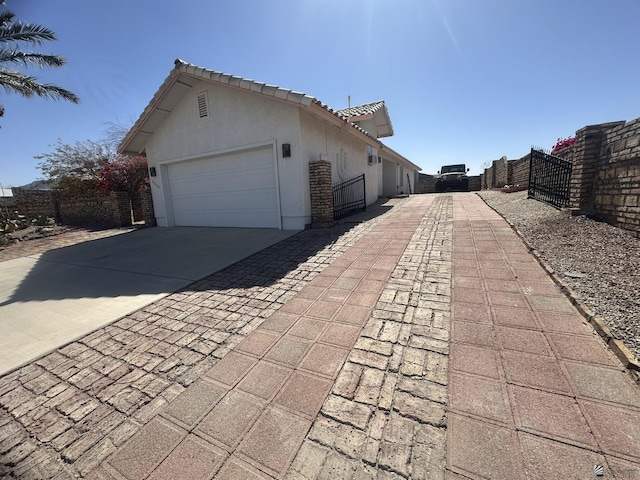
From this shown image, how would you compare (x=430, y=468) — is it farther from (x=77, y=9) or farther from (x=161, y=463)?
(x=77, y=9)

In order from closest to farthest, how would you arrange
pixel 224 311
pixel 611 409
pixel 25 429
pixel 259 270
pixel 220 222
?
pixel 611 409
pixel 25 429
pixel 224 311
pixel 259 270
pixel 220 222

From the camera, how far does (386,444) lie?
57.1 inches

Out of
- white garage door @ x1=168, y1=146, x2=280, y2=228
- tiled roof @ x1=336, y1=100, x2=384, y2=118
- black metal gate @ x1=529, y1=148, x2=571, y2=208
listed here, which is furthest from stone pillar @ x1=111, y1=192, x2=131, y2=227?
black metal gate @ x1=529, y1=148, x2=571, y2=208

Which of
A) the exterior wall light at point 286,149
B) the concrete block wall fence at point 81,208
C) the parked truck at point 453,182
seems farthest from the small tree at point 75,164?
the parked truck at point 453,182

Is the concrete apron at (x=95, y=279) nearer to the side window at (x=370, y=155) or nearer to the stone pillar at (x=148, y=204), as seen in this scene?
the stone pillar at (x=148, y=204)

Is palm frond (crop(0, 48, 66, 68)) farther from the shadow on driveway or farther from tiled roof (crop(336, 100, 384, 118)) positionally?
tiled roof (crop(336, 100, 384, 118))

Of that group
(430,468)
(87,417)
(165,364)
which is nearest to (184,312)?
(165,364)

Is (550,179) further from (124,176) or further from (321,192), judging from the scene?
(124,176)

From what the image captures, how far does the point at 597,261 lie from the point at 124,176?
1571 cm

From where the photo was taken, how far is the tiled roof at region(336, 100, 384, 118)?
1206cm

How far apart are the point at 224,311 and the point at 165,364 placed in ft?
2.94

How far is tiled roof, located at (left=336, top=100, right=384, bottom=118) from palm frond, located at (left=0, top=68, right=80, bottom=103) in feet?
34.0

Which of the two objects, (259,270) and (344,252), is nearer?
(259,270)

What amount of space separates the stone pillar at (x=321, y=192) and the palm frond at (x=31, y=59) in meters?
9.53
